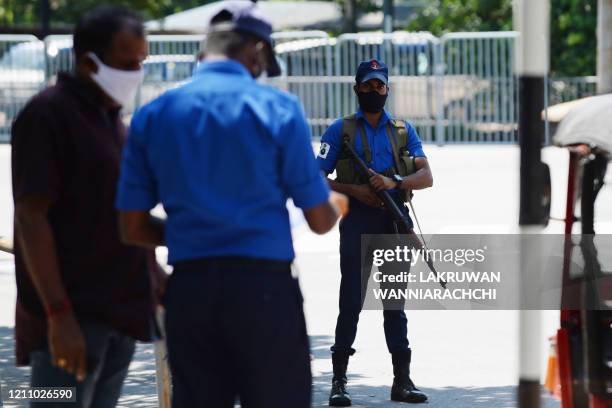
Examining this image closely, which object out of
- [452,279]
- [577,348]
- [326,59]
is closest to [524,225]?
[577,348]

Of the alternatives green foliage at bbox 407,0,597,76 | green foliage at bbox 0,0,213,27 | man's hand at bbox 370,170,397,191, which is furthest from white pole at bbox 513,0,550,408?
green foliage at bbox 0,0,213,27

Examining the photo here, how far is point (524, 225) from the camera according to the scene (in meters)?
3.96

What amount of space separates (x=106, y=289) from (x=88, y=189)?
0.30 meters

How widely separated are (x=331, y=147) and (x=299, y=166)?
3.36 metres

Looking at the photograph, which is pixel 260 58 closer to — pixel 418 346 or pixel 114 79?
pixel 114 79

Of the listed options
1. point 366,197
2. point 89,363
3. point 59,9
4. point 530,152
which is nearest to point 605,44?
point 366,197

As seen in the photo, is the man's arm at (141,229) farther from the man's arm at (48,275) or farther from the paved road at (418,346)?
the paved road at (418,346)

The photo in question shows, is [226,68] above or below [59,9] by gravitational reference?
below

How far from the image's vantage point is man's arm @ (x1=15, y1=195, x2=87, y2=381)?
12.7ft

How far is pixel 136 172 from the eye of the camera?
383 cm

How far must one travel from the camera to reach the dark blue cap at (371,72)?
711 cm

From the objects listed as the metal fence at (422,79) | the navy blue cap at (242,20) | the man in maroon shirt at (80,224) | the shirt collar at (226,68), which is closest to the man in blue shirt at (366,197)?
the man in maroon shirt at (80,224)

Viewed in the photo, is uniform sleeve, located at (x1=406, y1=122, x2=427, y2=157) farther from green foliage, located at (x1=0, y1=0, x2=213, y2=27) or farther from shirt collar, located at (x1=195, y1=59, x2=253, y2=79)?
green foliage, located at (x1=0, y1=0, x2=213, y2=27)

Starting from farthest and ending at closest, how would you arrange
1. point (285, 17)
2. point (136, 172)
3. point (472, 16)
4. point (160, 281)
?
point (285, 17) < point (472, 16) < point (160, 281) < point (136, 172)
